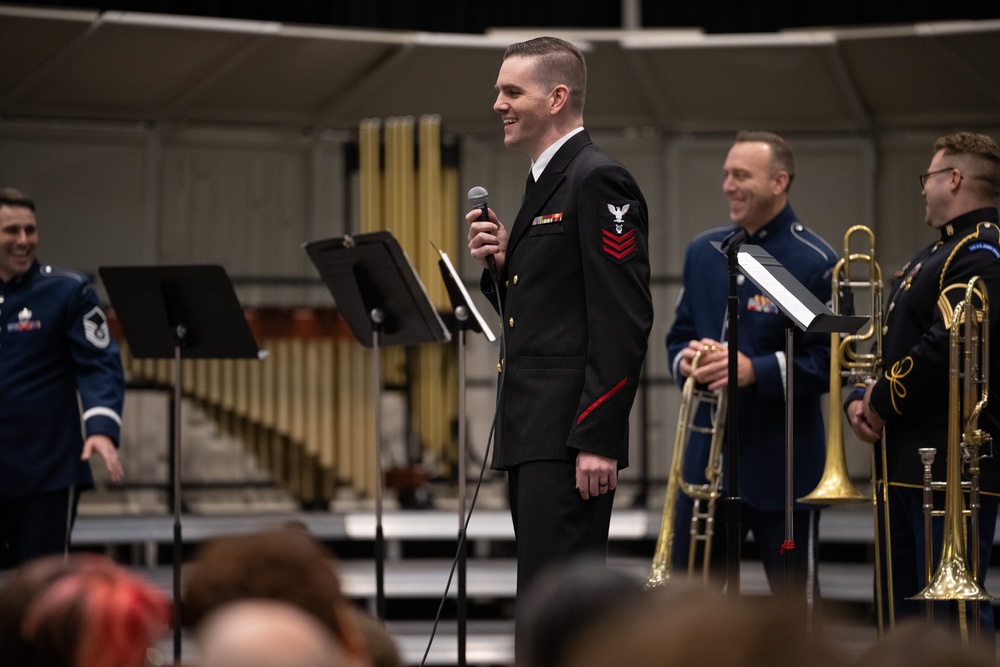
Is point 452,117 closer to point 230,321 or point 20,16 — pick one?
point 20,16

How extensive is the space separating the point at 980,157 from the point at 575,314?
1601 millimetres

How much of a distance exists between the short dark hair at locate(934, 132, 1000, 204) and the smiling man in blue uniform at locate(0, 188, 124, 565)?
3.06 metres

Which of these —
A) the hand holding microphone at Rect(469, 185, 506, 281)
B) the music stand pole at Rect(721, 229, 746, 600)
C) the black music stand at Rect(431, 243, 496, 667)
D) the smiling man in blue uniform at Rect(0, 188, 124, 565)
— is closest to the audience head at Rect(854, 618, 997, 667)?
the music stand pole at Rect(721, 229, 746, 600)

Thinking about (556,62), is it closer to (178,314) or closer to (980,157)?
(980,157)

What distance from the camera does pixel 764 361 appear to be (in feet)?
14.3

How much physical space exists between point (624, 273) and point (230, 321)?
1942 mm

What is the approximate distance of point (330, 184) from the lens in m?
8.80

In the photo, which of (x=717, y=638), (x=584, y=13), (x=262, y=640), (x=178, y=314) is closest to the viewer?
(x=717, y=638)

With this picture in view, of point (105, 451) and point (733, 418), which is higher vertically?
point (733, 418)

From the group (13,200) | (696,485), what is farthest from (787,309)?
(13,200)

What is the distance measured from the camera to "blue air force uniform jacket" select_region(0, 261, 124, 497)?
4.66 meters

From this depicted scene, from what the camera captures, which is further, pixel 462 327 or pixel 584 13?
pixel 584 13

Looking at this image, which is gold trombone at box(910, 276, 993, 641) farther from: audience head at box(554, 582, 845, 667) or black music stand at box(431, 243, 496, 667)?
audience head at box(554, 582, 845, 667)

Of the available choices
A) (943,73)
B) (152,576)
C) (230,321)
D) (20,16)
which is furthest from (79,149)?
(943,73)
